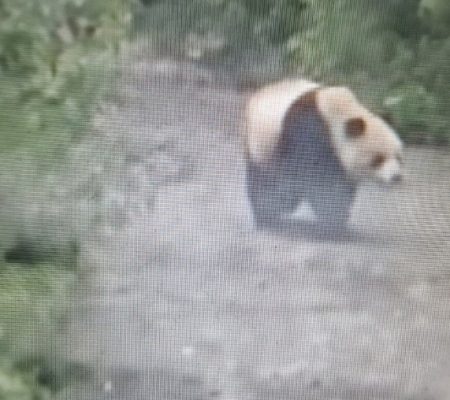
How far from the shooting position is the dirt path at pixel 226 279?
83 centimetres

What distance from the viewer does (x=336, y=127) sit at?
33.4 inches

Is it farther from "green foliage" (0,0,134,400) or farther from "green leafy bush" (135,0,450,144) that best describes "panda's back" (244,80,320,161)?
"green foliage" (0,0,134,400)

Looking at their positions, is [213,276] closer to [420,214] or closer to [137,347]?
[137,347]

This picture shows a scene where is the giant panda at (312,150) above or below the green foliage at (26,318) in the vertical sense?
above

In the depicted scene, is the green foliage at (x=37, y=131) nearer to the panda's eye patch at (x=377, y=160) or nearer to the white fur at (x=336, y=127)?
the white fur at (x=336, y=127)

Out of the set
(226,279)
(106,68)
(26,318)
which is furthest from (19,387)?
(106,68)

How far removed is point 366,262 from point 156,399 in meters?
0.29

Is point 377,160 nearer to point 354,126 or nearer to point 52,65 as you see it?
point 354,126

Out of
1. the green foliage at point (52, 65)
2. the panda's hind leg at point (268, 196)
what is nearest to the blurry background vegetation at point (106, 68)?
the green foliage at point (52, 65)

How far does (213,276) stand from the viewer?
2.82ft

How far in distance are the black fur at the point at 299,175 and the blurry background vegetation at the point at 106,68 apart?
0.06 meters

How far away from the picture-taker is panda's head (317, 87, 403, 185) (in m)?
0.84

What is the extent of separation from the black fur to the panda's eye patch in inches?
1.2

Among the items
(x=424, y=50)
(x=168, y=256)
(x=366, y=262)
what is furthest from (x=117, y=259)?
(x=424, y=50)
